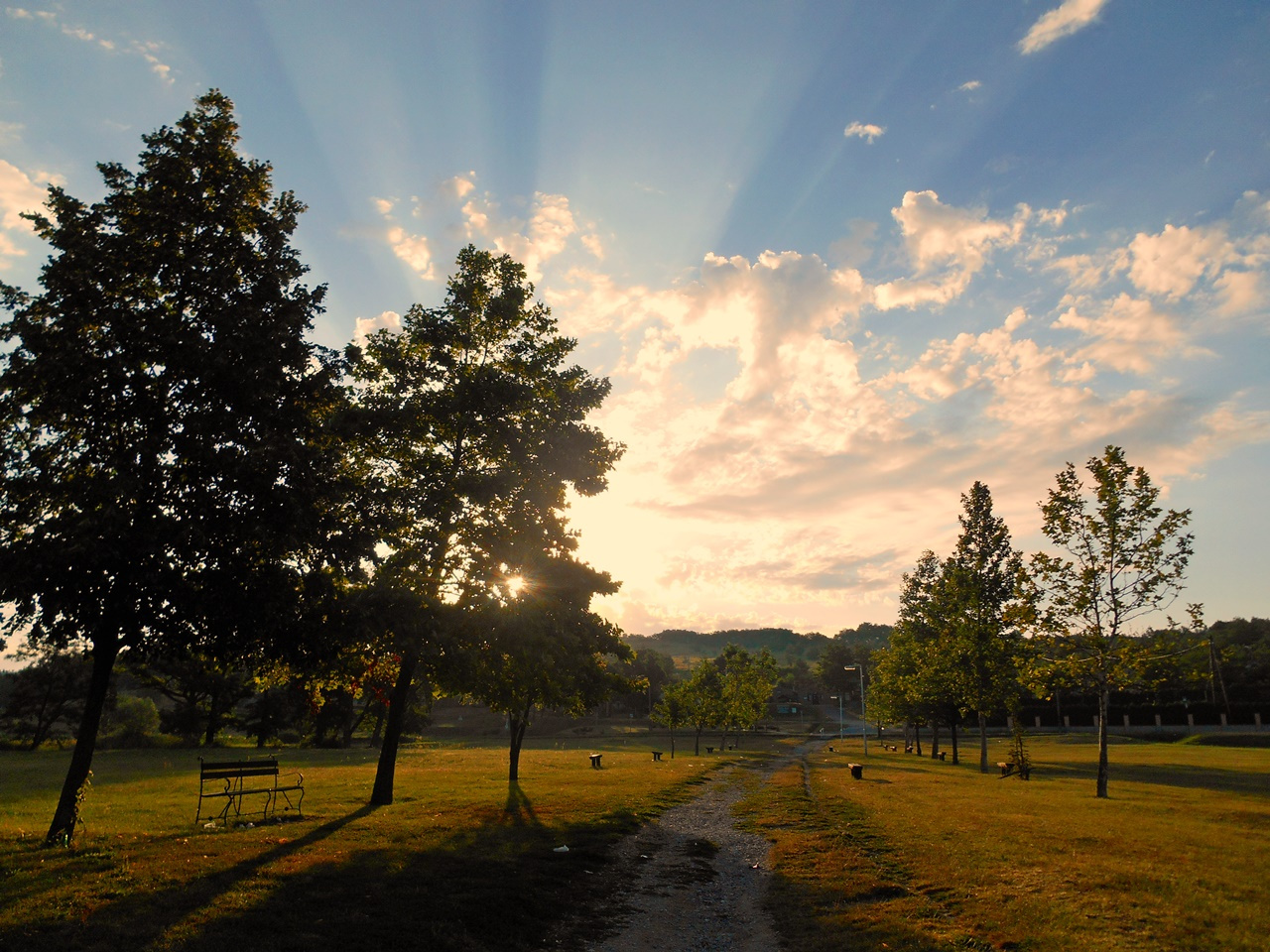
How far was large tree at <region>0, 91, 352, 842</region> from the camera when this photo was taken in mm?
12844

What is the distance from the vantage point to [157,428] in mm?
13914

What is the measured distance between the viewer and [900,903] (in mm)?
11391

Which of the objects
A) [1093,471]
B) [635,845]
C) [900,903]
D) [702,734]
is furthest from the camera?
[702,734]

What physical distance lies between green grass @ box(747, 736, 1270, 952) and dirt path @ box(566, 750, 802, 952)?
57cm

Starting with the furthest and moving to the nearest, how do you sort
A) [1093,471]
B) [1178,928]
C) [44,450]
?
[1093,471] → [44,450] → [1178,928]

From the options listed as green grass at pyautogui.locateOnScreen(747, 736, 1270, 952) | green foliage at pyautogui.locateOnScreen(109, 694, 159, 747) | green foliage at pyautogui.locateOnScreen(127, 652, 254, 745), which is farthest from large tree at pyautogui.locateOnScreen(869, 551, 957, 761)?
green foliage at pyautogui.locateOnScreen(109, 694, 159, 747)

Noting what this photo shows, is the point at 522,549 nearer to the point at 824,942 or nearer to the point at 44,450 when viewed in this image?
the point at 44,450

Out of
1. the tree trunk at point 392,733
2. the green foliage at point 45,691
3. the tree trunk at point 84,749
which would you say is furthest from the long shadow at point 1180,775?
the green foliage at point 45,691

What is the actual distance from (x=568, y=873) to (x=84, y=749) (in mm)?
9794

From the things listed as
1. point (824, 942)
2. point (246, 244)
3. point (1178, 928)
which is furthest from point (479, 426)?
point (1178, 928)

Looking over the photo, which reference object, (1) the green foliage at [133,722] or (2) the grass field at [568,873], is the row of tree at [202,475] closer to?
(2) the grass field at [568,873]

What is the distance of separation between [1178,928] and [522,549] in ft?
51.0

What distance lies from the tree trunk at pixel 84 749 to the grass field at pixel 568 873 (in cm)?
42

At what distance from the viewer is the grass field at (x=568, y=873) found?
917cm
